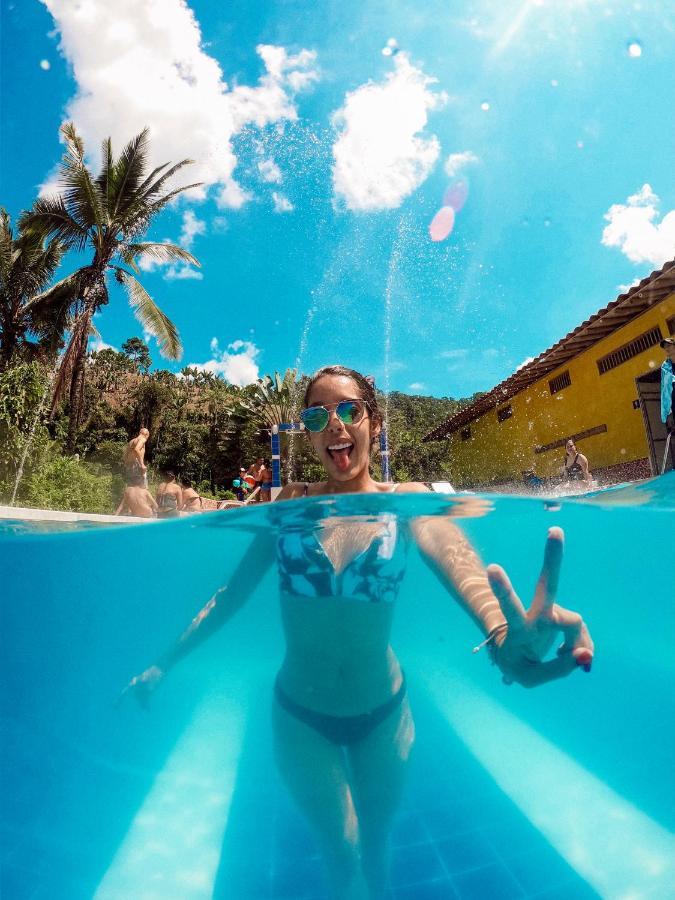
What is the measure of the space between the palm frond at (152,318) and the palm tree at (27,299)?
2.36m

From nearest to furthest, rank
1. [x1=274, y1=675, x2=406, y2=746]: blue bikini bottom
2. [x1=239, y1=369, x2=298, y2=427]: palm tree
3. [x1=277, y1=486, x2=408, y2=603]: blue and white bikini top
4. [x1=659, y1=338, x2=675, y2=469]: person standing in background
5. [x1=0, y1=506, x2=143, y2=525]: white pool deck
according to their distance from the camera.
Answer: [x1=274, y1=675, x2=406, y2=746]: blue bikini bottom, [x1=277, y1=486, x2=408, y2=603]: blue and white bikini top, [x1=0, y1=506, x2=143, y2=525]: white pool deck, [x1=659, y1=338, x2=675, y2=469]: person standing in background, [x1=239, y1=369, x2=298, y2=427]: palm tree

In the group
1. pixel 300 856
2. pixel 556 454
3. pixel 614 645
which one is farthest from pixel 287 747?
pixel 556 454

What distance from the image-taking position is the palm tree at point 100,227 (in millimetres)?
15289

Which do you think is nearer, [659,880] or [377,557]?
[659,880]

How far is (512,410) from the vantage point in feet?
55.4

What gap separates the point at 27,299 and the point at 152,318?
18.5ft

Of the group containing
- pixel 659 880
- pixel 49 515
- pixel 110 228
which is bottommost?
pixel 659 880

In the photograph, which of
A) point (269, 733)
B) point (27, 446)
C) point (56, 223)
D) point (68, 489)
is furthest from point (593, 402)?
point (56, 223)

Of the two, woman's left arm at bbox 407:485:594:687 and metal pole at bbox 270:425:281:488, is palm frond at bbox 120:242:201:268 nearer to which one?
metal pole at bbox 270:425:281:488

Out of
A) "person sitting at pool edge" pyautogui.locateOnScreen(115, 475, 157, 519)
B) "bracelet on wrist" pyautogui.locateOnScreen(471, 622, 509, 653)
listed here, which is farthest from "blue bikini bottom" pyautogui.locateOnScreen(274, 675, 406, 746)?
"person sitting at pool edge" pyautogui.locateOnScreen(115, 475, 157, 519)

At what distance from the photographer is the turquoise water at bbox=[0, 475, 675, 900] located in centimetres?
300

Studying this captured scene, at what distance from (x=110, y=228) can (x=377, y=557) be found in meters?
17.2

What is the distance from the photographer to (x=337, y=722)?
2373 millimetres

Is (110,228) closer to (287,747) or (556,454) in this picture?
(556,454)
